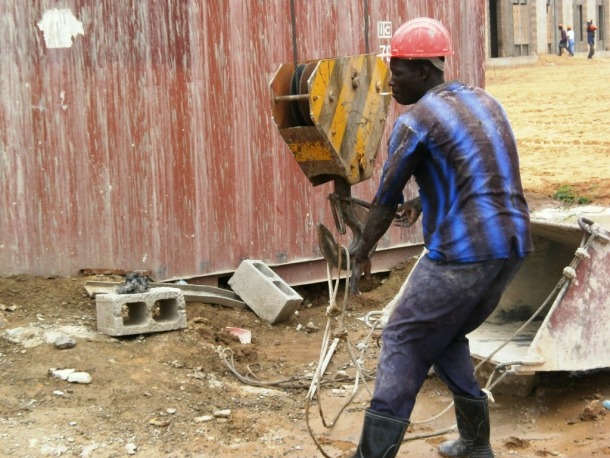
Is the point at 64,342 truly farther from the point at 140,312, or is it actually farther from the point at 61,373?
the point at 140,312

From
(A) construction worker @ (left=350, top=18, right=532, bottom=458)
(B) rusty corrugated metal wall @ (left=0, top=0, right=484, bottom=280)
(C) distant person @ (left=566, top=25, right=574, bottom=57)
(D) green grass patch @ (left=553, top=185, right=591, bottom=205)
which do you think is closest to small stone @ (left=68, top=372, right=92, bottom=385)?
(B) rusty corrugated metal wall @ (left=0, top=0, right=484, bottom=280)

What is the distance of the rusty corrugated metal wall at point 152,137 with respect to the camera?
7.71 m

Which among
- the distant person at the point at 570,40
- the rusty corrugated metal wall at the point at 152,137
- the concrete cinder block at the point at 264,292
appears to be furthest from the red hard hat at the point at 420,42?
the distant person at the point at 570,40

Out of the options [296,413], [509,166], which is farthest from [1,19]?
[509,166]

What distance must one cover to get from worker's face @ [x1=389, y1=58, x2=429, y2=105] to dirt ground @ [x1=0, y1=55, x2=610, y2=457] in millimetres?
1909

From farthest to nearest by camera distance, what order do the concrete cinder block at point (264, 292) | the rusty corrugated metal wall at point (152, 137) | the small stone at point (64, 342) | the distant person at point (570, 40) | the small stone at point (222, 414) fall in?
the distant person at point (570, 40), the concrete cinder block at point (264, 292), the rusty corrugated metal wall at point (152, 137), the small stone at point (64, 342), the small stone at point (222, 414)

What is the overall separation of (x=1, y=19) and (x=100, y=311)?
2.31 m

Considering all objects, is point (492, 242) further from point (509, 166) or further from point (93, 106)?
point (93, 106)

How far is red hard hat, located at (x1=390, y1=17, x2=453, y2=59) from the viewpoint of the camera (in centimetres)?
477

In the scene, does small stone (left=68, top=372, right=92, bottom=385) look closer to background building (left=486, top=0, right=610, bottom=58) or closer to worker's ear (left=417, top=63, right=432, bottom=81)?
worker's ear (left=417, top=63, right=432, bottom=81)

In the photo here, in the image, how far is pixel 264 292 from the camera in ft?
28.2

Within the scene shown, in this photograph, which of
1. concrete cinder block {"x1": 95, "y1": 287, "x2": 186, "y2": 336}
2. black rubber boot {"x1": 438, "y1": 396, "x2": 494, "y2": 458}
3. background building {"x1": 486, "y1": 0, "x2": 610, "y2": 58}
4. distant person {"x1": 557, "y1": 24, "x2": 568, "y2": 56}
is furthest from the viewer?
distant person {"x1": 557, "y1": 24, "x2": 568, "y2": 56}

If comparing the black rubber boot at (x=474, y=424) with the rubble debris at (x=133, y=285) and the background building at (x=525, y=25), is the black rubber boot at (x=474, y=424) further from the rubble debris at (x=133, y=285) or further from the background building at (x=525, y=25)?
the background building at (x=525, y=25)

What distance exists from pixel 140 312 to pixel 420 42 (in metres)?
3.41
